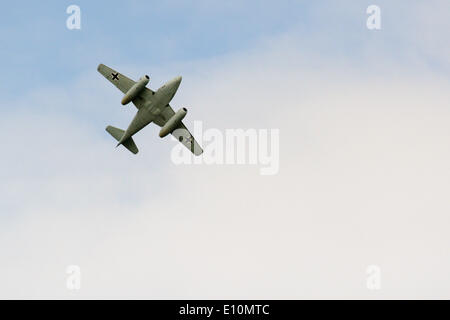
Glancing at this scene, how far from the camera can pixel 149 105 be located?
8706 centimetres

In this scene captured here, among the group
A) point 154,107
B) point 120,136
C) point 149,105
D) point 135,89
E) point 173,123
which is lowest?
point 120,136

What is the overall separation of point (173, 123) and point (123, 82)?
7.79 metres

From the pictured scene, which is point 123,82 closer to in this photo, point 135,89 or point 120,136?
point 135,89

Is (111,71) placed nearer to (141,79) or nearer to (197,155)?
(141,79)

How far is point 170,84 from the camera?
3327 inches

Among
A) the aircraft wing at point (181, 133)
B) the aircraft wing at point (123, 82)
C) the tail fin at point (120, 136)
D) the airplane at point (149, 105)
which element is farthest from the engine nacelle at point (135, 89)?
the tail fin at point (120, 136)

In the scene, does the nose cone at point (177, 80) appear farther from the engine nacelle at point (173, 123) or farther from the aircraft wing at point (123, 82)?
the aircraft wing at point (123, 82)

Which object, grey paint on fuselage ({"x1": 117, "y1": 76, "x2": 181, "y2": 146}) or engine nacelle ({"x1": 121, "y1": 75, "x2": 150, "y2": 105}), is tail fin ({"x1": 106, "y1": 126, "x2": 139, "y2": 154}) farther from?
engine nacelle ({"x1": 121, "y1": 75, "x2": 150, "y2": 105})

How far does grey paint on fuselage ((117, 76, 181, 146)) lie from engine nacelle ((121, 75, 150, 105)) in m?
1.92

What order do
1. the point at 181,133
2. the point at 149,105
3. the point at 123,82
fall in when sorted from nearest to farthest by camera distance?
the point at 149,105 < the point at 123,82 < the point at 181,133

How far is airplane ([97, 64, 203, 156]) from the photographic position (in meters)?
85.1

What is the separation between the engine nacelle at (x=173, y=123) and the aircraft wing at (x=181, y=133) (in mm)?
1720

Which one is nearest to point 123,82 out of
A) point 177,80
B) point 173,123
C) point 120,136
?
point 177,80

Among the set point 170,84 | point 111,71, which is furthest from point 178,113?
point 111,71
